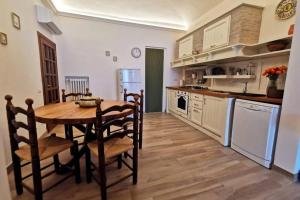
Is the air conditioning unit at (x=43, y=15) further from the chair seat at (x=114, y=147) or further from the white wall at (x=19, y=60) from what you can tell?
the chair seat at (x=114, y=147)

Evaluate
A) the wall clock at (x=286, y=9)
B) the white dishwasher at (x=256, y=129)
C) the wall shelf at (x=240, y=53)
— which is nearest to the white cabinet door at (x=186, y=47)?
the wall shelf at (x=240, y=53)

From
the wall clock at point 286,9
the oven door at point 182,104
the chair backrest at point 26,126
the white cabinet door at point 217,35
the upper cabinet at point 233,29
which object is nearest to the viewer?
the chair backrest at point 26,126

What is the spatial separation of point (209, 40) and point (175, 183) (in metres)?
2.95

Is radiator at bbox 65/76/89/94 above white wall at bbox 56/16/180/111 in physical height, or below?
below

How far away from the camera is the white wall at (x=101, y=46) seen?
4047mm

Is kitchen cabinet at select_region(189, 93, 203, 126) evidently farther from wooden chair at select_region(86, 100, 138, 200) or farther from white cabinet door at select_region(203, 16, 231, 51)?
wooden chair at select_region(86, 100, 138, 200)

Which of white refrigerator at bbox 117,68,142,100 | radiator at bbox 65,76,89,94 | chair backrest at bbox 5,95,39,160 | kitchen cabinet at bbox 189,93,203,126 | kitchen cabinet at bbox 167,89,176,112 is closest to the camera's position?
chair backrest at bbox 5,95,39,160

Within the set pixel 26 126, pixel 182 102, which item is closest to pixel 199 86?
pixel 182 102

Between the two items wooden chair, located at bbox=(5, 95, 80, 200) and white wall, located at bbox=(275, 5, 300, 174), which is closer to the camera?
wooden chair, located at bbox=(5, 95, 80, 200)

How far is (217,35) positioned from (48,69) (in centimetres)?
358

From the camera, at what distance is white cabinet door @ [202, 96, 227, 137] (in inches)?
106

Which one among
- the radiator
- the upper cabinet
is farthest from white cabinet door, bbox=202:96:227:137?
the radiator

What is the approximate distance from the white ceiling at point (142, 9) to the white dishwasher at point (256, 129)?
2778 mm

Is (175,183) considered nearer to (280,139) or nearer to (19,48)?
(280,139)
